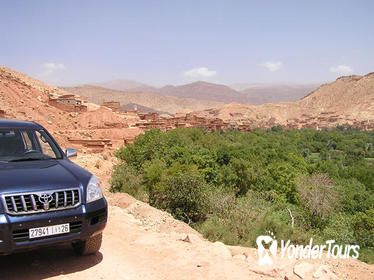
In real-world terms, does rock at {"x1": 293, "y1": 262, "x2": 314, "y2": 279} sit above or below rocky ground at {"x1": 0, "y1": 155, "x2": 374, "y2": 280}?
below

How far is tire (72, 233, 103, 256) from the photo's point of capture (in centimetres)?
441

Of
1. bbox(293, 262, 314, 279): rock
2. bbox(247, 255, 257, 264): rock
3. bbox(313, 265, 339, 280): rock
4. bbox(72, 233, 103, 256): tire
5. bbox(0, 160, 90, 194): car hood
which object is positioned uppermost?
bbox(0, 160, 90, 194): car hood

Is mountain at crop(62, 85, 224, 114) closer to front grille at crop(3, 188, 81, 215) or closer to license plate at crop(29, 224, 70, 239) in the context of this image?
front grille at crop(3, 188, 81, 215)

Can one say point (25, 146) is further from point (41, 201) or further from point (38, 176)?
point (41, 201)

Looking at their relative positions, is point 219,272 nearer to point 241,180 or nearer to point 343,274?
point 343,274

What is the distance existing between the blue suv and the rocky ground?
34 cm

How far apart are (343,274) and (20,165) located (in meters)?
5.04

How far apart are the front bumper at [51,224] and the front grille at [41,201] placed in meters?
0.06

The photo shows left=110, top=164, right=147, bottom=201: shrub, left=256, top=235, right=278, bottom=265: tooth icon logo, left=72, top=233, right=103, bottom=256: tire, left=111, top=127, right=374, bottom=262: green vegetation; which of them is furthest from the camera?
left=110, top=164, right=147, bottom=201: shrub

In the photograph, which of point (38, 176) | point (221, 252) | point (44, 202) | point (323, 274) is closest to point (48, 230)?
point (44, 202)

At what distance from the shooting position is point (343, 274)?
5.55 metres

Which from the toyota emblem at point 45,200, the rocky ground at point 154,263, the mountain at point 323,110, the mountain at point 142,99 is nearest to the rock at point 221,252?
the rocky ground at point 154,263

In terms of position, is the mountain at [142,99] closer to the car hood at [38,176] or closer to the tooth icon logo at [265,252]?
the tooth icon logo at [265,252]

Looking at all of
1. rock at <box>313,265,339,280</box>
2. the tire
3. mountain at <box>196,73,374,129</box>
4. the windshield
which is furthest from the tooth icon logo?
mountain at <box>196,73,374,129</box>
